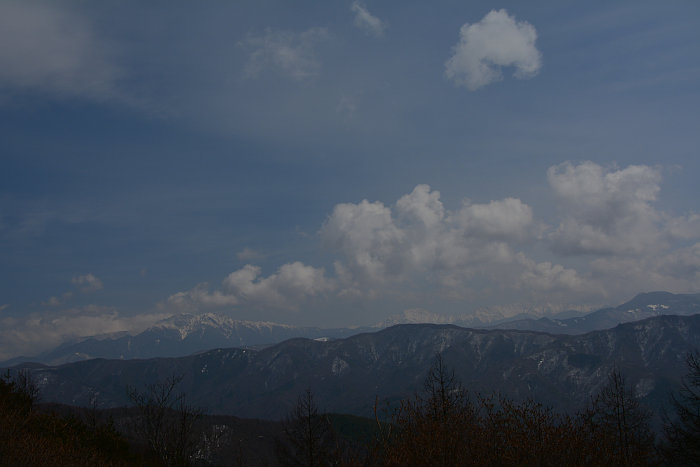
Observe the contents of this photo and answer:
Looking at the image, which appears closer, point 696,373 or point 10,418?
point 10,418

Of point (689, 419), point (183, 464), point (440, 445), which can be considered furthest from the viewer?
point (689, 419)

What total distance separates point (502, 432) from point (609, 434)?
3.27 metres

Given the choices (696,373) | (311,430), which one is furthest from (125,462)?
(696,373)

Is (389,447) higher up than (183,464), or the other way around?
(389,447)

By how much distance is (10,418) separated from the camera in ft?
64.2

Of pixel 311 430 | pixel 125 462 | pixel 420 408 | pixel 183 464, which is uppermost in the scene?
pixel 420 408

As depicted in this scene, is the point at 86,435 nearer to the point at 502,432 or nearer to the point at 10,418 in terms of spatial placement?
the point at 10,418

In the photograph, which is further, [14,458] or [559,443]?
[14,458]

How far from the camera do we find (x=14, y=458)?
14422mm

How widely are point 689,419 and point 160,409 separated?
130 feet

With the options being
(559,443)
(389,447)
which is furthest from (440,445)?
(559,443)

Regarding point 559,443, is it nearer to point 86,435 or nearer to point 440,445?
point 440,445

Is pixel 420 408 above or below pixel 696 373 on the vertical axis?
above

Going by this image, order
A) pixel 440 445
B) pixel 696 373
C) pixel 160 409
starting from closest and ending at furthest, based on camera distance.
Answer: pixel 440 445 → pixel 696 373 → pixel 160 409
